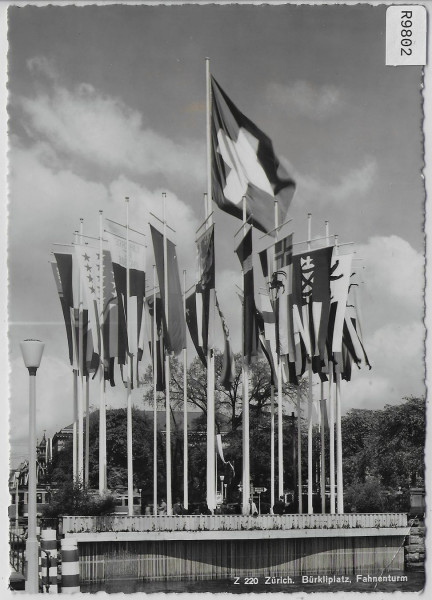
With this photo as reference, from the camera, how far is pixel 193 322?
2864 cm

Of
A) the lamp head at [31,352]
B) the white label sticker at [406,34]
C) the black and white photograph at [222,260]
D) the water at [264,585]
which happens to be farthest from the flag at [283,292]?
the lamp head at [31,352]

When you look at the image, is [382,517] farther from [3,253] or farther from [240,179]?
[3,253]

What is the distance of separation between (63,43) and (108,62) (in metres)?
1.10

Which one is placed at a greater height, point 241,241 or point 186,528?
point 241,241

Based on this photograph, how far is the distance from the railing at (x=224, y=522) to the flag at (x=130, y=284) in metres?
4.84

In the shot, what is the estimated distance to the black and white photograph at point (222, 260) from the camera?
21828mm

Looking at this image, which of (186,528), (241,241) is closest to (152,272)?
(241,241)

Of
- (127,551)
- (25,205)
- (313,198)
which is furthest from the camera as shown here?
(313,198)

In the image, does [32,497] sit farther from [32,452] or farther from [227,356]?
[227,356]

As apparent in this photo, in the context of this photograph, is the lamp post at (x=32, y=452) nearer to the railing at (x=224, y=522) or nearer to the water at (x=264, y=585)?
the water at (x=264, y=585)

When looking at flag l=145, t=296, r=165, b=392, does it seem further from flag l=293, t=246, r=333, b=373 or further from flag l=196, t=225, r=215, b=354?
flag l=293, t=246, r=333, b=373

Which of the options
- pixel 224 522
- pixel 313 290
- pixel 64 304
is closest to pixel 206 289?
pixel 313 290

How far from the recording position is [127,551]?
81.3 ft

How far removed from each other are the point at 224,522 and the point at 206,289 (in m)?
5.78
